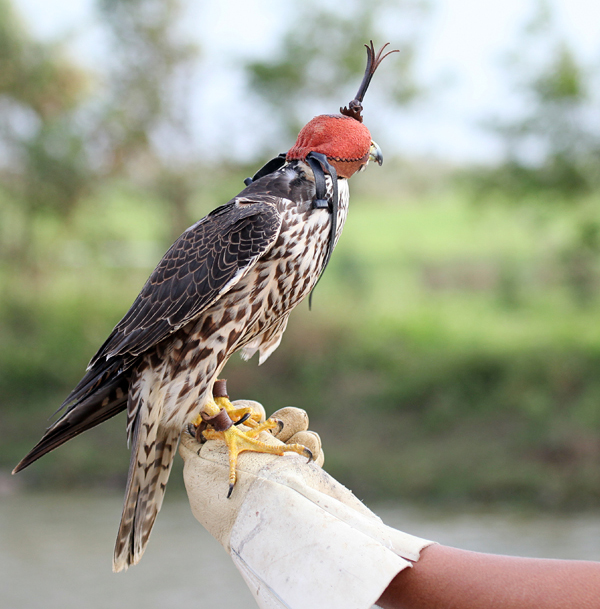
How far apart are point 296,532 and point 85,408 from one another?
62 centimetres

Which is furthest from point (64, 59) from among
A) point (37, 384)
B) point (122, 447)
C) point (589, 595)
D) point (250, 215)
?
point (589, 595)

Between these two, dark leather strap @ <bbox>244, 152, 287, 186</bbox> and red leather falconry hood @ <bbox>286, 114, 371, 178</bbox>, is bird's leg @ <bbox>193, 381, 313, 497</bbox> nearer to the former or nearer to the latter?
dark leather strap @ <bbox>244, 152, 287, 186</bbox>

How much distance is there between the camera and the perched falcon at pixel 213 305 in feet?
4.99

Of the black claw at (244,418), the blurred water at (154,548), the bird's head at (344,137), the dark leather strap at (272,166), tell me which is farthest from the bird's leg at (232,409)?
the blurred water at (154,548)

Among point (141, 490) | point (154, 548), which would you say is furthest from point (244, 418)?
point (154, 548)

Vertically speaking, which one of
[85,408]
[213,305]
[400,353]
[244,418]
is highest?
[400,353]

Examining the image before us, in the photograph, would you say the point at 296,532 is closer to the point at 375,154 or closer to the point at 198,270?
the point at 198,270

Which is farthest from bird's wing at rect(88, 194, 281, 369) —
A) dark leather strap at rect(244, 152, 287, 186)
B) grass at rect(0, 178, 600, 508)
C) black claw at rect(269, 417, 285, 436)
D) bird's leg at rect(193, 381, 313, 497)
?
grass at rect(0, 178, 600, 508)

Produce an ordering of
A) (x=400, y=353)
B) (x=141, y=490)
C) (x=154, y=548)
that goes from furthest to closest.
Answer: (x=400, y=353), (x=154, y=548), (x=141, y=490)

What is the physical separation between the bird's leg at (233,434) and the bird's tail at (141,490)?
0.29 feet

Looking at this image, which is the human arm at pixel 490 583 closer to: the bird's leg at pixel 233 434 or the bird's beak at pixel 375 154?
the bird's leg at pixel 233 434

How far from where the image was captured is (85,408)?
1.65 m

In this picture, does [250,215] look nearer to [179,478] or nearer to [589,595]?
[589,595]

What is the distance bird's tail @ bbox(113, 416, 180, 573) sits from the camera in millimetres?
1683
